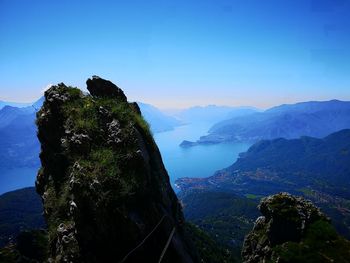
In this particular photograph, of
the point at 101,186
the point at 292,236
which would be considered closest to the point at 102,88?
the point at 101,186

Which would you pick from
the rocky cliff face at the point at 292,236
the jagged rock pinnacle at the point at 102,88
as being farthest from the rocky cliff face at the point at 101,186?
the rocky cliff face at the point at 292,236

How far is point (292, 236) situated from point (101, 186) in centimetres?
1767

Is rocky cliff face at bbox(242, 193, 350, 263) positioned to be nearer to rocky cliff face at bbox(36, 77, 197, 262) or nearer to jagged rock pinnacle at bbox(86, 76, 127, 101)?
rocky cliff face at bbox(36, 77, 197, 262)

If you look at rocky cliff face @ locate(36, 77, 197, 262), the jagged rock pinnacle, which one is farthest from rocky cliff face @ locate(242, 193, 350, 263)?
the jagged rock pinnacle

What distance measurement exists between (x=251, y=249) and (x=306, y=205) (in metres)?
5.97

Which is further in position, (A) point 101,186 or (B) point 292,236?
(B) point 292,236

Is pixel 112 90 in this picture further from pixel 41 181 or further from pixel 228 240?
pixel 228 240

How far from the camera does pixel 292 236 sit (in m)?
22.2

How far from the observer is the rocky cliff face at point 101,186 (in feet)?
31.2

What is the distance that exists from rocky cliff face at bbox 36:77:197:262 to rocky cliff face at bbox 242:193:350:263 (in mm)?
9788

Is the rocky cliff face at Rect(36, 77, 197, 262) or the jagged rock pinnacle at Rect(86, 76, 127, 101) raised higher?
the jagged rock pinnacle at Rect(86, 76, 127, 101)

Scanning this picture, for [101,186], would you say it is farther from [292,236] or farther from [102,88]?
[292,236]

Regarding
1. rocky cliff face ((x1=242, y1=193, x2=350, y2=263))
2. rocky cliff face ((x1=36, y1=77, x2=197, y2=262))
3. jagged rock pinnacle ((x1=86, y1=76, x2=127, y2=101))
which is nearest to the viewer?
rocky cliff face ((x1=36, y1=77, x2=197, y2=262))

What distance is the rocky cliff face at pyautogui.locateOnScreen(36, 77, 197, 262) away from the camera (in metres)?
9.50
